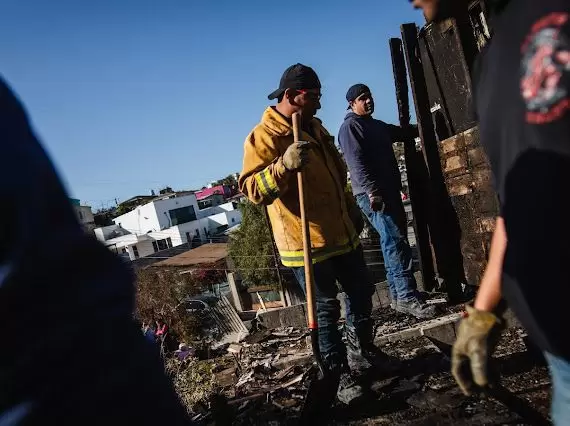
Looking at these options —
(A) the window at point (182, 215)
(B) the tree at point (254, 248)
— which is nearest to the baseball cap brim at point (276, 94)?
(B) the tree at point (254, 248)

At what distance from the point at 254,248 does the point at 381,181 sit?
20703 millimetres

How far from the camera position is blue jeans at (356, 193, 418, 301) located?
507cm

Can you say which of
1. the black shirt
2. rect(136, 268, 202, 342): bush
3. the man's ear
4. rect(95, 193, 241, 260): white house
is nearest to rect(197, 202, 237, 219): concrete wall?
rect(95, 193, 241, 260): white house

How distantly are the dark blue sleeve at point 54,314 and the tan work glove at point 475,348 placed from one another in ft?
3.09

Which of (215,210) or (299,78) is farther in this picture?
(215,210)

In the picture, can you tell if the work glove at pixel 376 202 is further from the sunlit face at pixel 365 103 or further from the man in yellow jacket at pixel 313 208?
the man in yellow jacket at pixel 313 208

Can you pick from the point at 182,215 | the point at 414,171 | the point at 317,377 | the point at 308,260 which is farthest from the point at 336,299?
the point at 182,215

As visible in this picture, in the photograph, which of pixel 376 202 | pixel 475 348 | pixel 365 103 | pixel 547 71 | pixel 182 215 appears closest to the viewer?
pixel 547 71

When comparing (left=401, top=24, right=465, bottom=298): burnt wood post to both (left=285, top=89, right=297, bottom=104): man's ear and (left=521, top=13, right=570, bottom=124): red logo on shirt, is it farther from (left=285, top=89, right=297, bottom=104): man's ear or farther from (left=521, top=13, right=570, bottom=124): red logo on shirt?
(left=521, top=13, right=570, bottom=124): red logo on shirt

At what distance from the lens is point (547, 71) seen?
42.6 inches

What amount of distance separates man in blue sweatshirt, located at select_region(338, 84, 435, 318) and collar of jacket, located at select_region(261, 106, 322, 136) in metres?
1.45

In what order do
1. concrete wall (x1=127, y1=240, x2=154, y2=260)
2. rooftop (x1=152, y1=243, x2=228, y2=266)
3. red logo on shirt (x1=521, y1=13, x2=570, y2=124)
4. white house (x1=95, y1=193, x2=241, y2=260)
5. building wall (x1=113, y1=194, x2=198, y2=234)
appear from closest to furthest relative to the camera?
red logo on shirt (x1=521, y1=13, x2=570, y2=124)
rooftop (x1=152, y1=243, x2=228, y2=266)
concrete wall (x1=127, y1=240, x2=154, y2=260)
white house (x1=95, y1=193, x2=241, y2=260)
building wall (x1=113, y1=194, x2=198, y2=234)

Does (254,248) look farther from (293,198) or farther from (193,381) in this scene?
(293,198)

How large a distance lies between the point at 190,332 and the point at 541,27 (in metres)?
9.54
